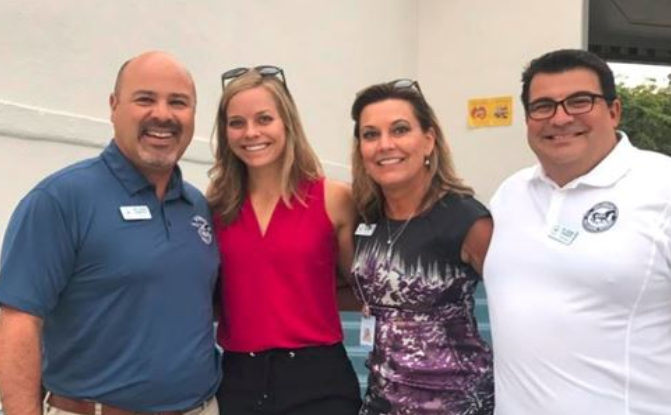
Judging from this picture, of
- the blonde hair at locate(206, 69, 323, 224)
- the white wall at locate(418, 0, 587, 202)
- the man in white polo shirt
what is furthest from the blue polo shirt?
the white wall at locate(418, 0, 587, 202)

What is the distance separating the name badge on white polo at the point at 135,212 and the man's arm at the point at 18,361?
38 cm

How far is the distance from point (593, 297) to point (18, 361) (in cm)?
150

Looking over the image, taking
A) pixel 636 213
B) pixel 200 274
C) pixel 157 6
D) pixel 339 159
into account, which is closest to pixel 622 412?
pixel 636 213

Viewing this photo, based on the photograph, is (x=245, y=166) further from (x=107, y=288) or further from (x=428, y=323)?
(x=428, y=323)

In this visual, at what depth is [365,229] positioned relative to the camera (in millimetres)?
2568

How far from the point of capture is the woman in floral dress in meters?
2.33

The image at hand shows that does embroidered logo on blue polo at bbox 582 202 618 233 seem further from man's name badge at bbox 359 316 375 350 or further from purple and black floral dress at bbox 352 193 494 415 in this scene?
man's name badge at bbox 359 316 375 350

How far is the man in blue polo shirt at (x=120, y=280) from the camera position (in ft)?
6.66

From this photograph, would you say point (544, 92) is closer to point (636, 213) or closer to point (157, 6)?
point (636, 213)

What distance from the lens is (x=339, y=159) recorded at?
19.8 ft

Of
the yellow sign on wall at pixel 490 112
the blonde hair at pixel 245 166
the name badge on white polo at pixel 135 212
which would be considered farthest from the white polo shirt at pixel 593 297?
the yellow sign on wall at pixel 490 112

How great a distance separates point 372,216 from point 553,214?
67 cm

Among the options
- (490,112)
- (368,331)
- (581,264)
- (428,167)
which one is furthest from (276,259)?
(490,112)

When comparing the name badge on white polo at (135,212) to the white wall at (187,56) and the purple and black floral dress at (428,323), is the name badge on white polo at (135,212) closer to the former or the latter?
the purple and black floral dress at (428,323)
